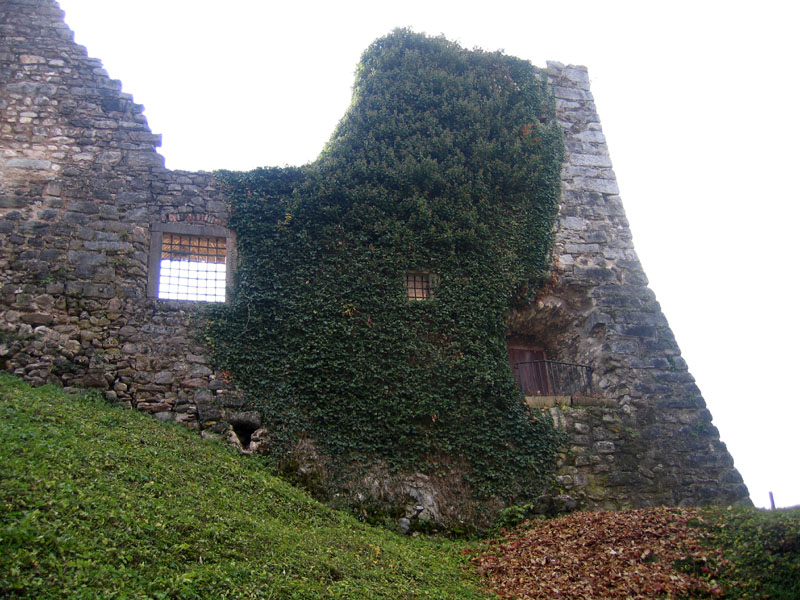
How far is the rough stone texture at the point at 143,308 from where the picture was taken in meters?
8.83

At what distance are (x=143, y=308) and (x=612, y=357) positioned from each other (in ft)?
23.9

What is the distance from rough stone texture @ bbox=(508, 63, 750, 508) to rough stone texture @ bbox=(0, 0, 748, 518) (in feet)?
0.08

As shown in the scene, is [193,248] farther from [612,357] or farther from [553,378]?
[612,357]

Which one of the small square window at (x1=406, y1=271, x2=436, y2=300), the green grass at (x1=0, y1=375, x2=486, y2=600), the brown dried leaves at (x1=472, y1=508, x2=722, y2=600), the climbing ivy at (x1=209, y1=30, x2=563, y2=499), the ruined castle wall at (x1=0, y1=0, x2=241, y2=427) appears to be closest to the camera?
the green grass at (x1=0, y1=375, x2=486, y2=600)

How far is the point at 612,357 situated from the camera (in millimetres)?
10531

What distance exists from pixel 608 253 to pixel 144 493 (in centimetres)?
854

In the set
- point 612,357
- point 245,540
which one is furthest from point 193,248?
point 612,357

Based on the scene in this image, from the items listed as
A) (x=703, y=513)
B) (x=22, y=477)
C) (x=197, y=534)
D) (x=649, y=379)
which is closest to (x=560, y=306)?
(x=649, y=379)

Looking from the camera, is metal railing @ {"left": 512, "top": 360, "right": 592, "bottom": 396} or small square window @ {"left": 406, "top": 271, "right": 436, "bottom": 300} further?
metal railing @ {"left": 512, "top": 360, "right": 592, "bottom": 396}

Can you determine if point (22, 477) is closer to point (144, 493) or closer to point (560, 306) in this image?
point (144, 493)

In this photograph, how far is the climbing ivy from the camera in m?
9.06

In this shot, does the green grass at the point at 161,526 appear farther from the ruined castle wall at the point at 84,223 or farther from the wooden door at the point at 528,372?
the wooden door at the point at 528,372

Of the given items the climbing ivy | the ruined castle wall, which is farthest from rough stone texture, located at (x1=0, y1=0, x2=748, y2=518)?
the climbing ivy

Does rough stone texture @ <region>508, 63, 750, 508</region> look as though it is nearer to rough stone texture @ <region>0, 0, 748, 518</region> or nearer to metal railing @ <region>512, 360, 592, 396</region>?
rough stone texture @ <region>0, 0, 748, 518</region>
